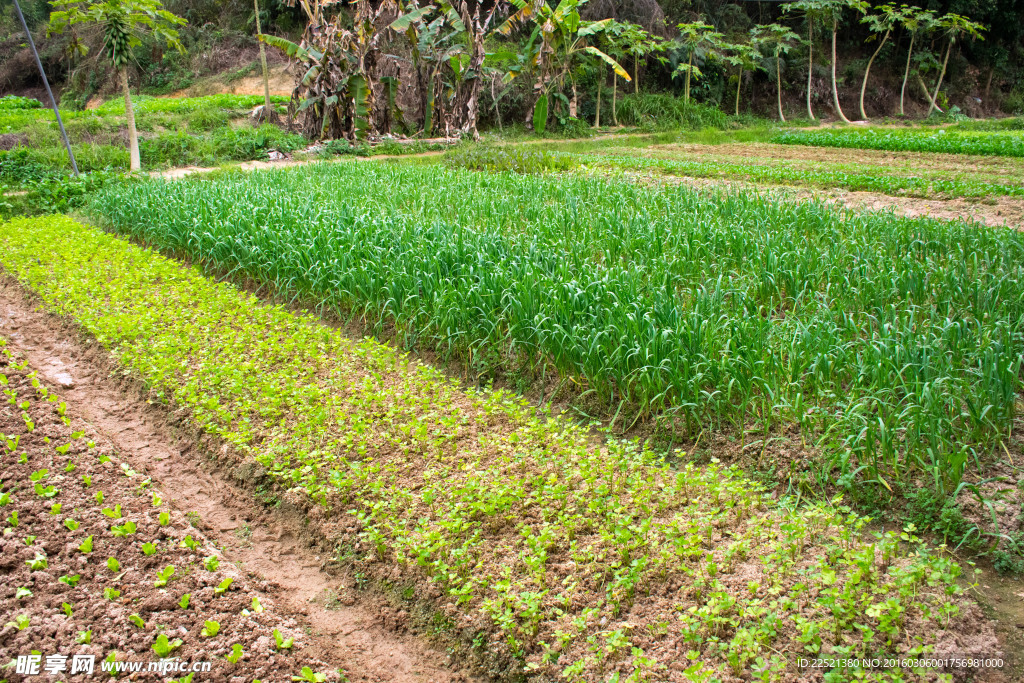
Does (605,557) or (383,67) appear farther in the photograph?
(383,67)

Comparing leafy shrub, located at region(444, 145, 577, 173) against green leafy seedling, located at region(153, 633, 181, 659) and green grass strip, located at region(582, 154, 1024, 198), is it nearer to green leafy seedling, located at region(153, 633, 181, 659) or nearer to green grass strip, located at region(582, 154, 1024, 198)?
green grass strip, located at region(582, 154, 1024, 198)

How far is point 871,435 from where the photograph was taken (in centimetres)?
274

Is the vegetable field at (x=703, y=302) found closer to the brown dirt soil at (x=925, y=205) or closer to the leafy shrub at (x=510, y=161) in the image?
the brown dirt soil at (x=925, y=205)

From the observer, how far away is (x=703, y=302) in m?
3.97

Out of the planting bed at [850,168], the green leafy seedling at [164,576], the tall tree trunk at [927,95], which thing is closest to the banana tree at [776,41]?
the tall tree trunk at [927,95]

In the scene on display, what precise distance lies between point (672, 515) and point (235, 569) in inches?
71.3

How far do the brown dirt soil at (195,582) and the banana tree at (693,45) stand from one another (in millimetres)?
21893

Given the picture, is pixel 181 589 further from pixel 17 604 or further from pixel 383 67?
pixel 383 67

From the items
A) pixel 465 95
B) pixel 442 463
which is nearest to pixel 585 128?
pixel 465 95

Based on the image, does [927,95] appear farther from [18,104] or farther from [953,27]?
[18,104]

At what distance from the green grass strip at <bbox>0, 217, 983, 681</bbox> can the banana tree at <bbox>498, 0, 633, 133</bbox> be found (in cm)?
1460

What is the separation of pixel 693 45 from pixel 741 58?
2419 mm

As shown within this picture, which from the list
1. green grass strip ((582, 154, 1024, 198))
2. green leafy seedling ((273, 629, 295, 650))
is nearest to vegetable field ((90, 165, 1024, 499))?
green leafy seedling ((273, 629, 295, 650))

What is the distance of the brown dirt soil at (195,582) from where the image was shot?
89.2 inches
